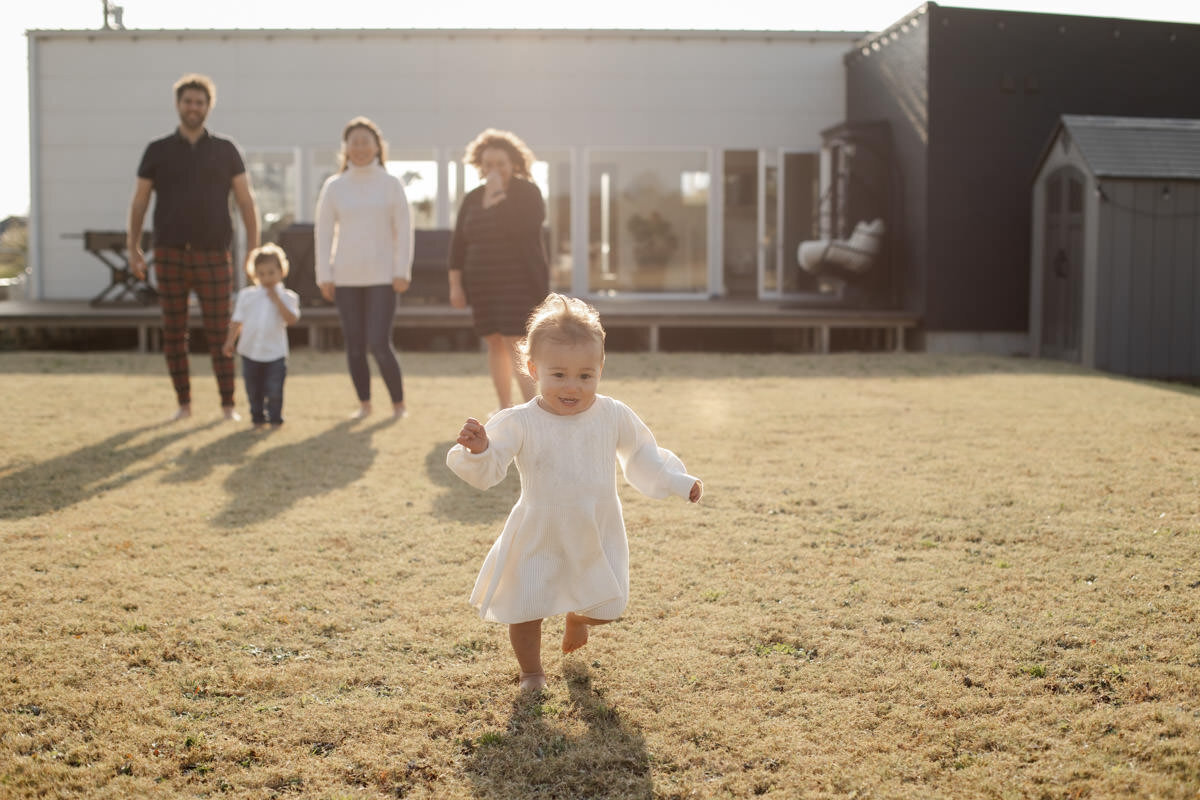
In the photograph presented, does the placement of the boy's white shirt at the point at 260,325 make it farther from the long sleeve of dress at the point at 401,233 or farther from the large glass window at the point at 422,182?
the large glass window at the point at 422,182

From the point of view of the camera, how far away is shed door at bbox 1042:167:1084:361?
1005cm

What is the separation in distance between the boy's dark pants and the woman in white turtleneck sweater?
17.4 inches

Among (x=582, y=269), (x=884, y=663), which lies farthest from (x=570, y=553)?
(x=582, y=269)

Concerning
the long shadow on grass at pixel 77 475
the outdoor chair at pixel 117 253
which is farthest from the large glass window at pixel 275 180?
the long shadow on grass at pixel 77 475

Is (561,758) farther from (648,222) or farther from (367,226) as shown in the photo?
(648,222)

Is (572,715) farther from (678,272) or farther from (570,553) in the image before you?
(678,272)

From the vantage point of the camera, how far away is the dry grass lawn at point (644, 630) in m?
2.19

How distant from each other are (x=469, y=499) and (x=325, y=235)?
95.4 inches

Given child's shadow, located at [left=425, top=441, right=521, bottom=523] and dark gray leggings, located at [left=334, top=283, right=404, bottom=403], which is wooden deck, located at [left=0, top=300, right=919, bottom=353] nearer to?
dark gray leggings, located at [left=334, top=283, right=404, bottom=403]

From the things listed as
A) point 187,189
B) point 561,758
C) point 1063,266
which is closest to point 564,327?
point 561,758

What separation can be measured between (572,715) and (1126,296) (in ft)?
28.0

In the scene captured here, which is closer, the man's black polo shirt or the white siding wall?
the man's black polo shirt

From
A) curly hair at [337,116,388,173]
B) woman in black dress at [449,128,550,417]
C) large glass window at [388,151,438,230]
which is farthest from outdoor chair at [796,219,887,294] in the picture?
woman in black dress at [449,128,550,417]

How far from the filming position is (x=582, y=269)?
15133 mm
